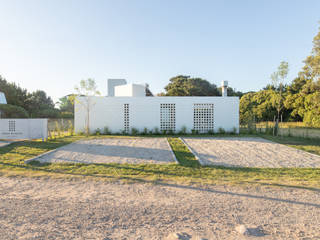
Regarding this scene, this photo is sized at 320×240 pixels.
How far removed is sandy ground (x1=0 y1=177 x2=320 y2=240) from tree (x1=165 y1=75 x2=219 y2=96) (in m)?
30.3

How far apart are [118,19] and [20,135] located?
941cm

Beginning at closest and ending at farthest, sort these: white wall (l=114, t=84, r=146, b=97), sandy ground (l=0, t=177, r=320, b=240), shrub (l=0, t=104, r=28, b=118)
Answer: sandy ground (l=0, t=177, r=320, b=240), white wall (l=114, t=84, r=146, b=97), shrub (l=0, t=104, r=28, b=118)

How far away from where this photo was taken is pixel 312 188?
3824 mm

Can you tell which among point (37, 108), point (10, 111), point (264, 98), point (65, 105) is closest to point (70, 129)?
point (10, 111)

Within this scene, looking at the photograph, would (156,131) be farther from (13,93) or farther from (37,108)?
(13,93)

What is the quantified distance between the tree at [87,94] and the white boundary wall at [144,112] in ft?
0.50

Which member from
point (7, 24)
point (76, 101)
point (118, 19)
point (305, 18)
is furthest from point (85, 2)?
point (305, 18)

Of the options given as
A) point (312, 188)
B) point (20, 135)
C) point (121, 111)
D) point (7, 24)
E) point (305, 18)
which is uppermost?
point (305, 18)

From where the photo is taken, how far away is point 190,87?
108 feet

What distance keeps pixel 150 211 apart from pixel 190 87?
31.3 m

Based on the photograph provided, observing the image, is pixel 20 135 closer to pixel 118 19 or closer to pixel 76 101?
pixel 76 101

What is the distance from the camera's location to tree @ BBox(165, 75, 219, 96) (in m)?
33.2

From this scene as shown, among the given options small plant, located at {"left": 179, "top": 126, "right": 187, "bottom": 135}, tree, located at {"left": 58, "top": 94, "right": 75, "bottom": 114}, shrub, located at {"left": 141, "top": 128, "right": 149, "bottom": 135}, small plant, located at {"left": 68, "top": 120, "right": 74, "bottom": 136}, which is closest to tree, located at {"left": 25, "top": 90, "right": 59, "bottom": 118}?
tree, located at {"left": 58, "top": 94, "right": 75, "bottom": 114}

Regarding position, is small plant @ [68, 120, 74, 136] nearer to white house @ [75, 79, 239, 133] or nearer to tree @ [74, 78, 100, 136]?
white house @ [75, 79, 239, 133]
